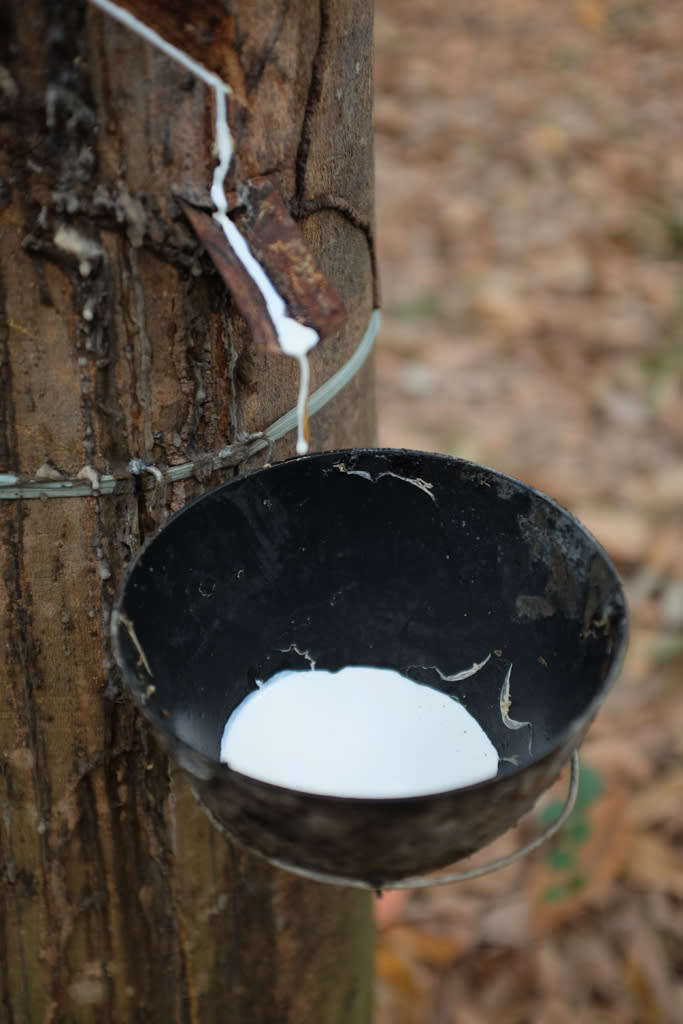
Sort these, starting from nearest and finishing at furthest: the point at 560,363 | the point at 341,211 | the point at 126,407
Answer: the point at 126,407
the point at 341,211
the point at 560,363

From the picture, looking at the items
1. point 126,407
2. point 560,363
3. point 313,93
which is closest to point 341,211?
point 313,93

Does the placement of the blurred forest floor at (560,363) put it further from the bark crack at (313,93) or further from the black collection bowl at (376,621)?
the bark crack at (313,93)

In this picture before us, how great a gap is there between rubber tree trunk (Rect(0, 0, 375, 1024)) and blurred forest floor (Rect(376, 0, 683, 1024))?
856 millimetres

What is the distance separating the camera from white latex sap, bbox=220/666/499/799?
1.18m

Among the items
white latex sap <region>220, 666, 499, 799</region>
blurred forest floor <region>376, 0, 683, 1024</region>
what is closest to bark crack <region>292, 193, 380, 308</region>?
white latex sap <region>220, 666, 499, 799</region>

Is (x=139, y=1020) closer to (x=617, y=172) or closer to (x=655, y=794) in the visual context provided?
(x=655, y=794)

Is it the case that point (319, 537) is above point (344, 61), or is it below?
below

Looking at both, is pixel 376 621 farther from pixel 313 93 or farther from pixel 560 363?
pixel 560 363

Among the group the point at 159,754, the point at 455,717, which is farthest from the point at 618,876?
the point at 159,754

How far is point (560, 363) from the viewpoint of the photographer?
3895 millimetres

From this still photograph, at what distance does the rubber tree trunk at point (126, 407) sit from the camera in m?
0.94

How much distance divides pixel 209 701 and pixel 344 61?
74 centimetres

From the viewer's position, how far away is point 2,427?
1.04 metres

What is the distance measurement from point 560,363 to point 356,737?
2.90 m
